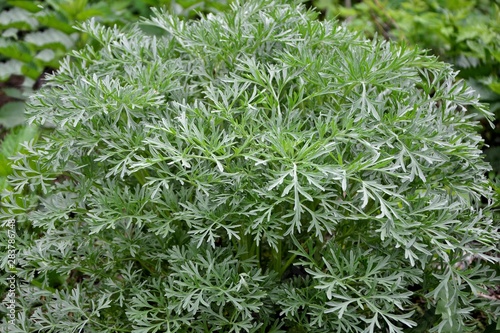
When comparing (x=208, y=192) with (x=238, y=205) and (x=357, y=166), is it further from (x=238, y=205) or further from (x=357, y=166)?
(x=357, y=166)

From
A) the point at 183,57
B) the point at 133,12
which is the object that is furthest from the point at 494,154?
the point at 133,12

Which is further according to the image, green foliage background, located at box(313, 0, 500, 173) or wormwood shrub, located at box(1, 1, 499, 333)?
green foliage background, located at box(313, 0, 500, 173)

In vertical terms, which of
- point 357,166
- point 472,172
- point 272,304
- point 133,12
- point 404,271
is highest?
A: point 357,166

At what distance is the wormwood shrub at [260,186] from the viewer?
1.76 m

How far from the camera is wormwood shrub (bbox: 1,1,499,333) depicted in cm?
176

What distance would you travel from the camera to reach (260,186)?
179 cm

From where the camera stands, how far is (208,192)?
1829 millimetres

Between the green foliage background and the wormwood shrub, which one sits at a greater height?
the wormwood shrub

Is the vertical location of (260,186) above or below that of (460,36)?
above

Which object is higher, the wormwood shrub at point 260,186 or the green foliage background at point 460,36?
the wormwood shrub at point 260,186

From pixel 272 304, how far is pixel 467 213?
727mm

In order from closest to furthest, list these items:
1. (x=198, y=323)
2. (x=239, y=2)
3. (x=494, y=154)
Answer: (x=198, y=323), (x=239, y=2), (x=494, y=154)

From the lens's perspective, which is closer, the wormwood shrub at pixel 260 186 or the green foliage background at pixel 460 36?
the wormwood shrub at pixel 260 186

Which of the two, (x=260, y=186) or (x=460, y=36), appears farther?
(x=460, y=36)
